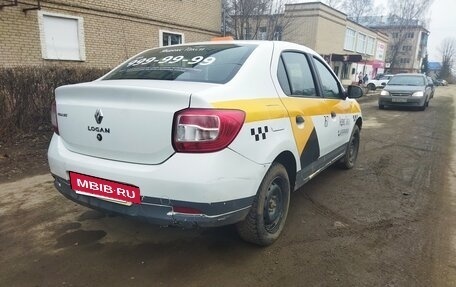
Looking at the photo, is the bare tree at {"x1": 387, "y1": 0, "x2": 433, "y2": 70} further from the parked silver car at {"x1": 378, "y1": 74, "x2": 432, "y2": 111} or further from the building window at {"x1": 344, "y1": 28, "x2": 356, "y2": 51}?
the parked silver car at {"x1": 378, "y1": 74, "x2": 432, "y2": 111}

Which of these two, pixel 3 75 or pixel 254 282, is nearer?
pixel 254 282

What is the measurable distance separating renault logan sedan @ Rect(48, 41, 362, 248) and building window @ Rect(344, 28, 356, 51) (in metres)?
37.5

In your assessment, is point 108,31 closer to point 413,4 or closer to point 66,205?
point 66,205

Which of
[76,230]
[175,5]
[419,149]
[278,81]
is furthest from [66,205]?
[175,5]

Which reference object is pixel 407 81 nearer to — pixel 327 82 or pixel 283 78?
pixel 327 82

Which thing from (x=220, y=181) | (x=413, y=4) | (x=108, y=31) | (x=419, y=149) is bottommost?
(x=419, y=149)

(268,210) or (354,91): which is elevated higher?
(354,91)

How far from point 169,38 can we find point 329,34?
2088 cm

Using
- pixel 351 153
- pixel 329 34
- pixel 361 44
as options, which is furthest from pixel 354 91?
pixel 361 44

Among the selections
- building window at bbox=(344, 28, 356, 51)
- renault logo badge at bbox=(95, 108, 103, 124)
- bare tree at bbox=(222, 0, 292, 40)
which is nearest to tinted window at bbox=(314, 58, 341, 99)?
renault logo badge at bbox=(95, 108, 103, 124)

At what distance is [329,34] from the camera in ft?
105

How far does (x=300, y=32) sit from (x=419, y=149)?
79.7 feet

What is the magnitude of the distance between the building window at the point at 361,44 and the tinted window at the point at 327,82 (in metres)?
41.6

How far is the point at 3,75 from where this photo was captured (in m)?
6.16
